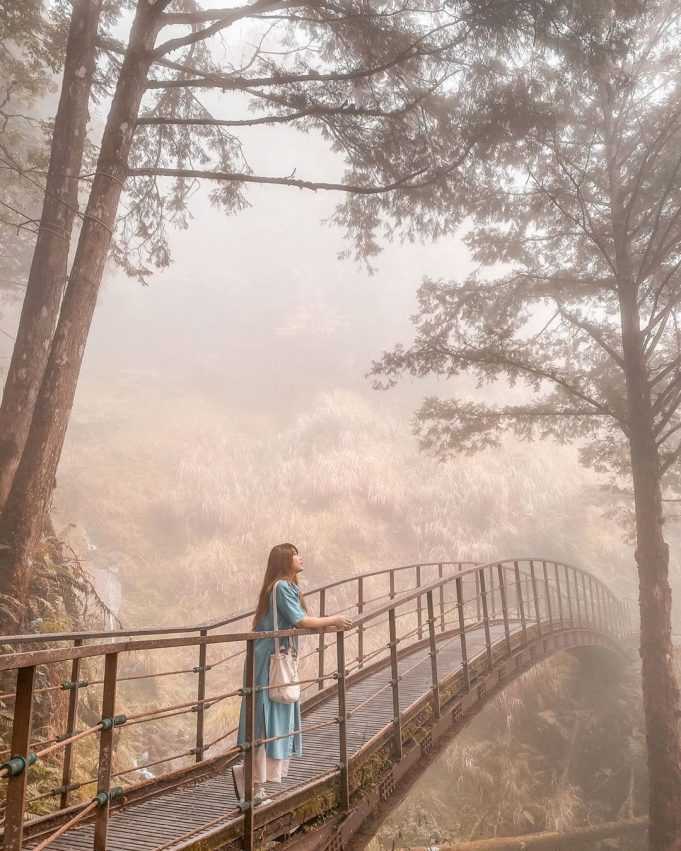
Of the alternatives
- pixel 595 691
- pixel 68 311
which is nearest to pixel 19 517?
pixel 68 311

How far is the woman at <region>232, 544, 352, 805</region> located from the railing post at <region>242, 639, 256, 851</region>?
0.95ft

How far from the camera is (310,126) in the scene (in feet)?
24.2

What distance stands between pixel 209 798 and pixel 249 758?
1.15 m

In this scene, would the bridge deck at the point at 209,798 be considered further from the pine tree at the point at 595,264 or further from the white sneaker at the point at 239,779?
the pine tree at the point at 595,264

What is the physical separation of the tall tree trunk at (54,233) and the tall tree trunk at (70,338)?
583mm

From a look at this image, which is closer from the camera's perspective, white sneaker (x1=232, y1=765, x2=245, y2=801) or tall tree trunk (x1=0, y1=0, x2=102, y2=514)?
white sneaker (x1=232, y1=765, x2=245, y2=801)

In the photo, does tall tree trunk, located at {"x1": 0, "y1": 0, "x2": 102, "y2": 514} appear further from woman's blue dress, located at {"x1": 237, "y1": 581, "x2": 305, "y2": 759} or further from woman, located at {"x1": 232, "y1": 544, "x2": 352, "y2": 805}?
woman's blue dress, located at {"x1": 237, "y1": 581, "x2": 305, "y2": 759}

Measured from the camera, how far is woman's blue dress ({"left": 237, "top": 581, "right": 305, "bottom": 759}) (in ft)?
12.5

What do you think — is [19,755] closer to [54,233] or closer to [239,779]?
[239,779]

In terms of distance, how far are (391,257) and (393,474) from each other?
26030 millimetres

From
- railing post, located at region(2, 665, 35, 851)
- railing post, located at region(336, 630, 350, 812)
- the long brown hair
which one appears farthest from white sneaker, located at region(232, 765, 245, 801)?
railing post, located at region(2, 665, 35, 851)

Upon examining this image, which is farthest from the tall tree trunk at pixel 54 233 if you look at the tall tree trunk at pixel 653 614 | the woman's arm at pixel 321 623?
the tall tree trunk at pixel 653 614

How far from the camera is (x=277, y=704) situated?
387 centimetres

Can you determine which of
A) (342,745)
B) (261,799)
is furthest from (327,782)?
(261,799)
